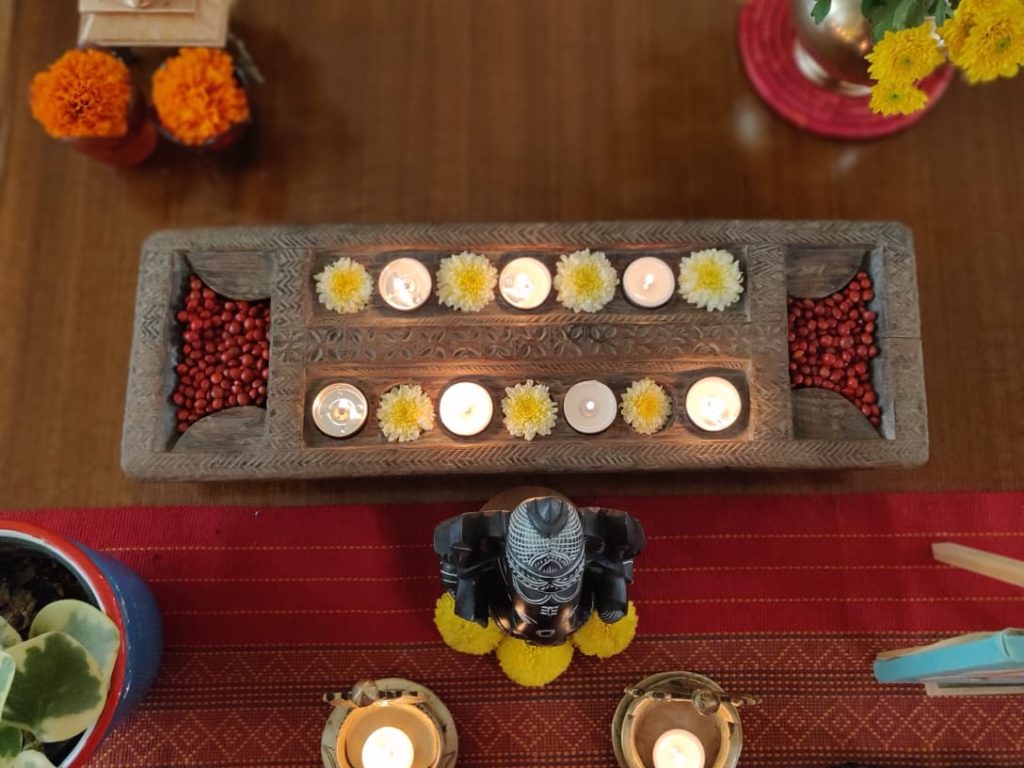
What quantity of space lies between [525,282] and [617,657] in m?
0.62

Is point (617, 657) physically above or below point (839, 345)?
below

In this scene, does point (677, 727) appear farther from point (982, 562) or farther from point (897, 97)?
point (897, 97)

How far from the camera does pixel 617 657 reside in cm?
123

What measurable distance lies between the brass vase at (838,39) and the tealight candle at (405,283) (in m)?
0.74

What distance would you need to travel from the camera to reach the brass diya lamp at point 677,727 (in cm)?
110

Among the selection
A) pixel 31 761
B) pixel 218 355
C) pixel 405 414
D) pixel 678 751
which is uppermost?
pixel 218 355

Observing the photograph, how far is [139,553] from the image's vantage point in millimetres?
1300

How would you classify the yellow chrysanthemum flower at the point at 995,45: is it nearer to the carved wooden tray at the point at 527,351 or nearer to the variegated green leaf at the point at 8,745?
the carved wooden tray at the point at 527,351

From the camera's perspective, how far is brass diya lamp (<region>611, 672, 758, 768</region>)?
1097 mm

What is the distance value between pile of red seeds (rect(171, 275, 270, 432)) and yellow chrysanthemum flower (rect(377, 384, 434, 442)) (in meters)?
0.21

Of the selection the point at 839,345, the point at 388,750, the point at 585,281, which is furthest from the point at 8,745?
the point at 839,345

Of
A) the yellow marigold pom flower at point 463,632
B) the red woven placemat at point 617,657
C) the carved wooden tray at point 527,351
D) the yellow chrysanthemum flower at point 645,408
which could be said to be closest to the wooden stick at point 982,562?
the red woven placemat at point 617,657

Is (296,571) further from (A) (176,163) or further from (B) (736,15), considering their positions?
(B) (736,15)

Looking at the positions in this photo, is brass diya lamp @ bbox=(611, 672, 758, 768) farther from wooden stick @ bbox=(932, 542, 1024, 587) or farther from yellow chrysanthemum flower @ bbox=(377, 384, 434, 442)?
yellow chrysanthemum flower @ bbox=(377, 384, 434, 442)
